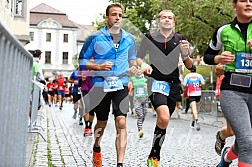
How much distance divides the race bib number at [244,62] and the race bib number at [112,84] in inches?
71.7

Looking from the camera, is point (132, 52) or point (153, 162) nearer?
point (153, 162)

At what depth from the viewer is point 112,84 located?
6.09 m

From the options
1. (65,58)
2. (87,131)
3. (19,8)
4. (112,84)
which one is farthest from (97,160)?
(65,58)

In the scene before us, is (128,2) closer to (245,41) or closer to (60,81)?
(60,81)

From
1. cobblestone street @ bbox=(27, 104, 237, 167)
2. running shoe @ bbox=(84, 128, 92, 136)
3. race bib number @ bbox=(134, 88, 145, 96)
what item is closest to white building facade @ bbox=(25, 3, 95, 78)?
race bib number @ bbox=(134, 88, 145, 96)

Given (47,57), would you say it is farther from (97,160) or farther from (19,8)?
(97,160)

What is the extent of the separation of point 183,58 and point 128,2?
43.7 metres

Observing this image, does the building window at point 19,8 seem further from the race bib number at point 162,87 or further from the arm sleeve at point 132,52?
the race bib number at point 162,87

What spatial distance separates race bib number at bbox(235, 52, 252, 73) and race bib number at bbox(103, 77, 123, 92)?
1821mm

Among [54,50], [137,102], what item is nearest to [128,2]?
[137,102]

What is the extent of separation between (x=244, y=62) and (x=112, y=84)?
1.91 meters

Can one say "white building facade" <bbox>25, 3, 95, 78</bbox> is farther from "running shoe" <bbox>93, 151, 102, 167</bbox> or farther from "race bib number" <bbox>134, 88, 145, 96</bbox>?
"running shoe" <bbox>93, 151, 102, 167</bbox>

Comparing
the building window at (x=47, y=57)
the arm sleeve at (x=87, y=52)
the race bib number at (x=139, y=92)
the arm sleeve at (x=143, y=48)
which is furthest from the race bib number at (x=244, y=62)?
the building window at (x=47, y=57)

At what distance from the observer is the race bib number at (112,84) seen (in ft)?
20.0
